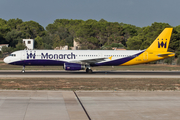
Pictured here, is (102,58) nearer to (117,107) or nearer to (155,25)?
(117,107)

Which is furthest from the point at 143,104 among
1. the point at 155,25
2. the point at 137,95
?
the point at 155,25

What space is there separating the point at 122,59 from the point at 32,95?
2365 centimetres

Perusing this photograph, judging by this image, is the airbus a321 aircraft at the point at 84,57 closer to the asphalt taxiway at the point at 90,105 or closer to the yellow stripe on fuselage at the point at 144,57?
the yellow stripe on fuselage at the point at 144,57

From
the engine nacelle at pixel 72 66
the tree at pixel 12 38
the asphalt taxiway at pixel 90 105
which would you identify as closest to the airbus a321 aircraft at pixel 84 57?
the engine nacelle at pixel 72 66

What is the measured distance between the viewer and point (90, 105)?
15055mm

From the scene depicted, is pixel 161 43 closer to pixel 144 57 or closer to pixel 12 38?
pixel 144 57

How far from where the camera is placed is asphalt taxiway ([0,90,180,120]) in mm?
12539

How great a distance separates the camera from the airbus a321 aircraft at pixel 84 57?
37250 mm

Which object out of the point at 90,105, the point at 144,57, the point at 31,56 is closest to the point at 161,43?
the point at 144,57

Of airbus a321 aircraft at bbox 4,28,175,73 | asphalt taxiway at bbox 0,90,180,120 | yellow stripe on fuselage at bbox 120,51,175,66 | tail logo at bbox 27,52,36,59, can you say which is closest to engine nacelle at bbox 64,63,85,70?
airbus a321 aircraft at bbox 4,28,175,73

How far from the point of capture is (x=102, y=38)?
126625 mm

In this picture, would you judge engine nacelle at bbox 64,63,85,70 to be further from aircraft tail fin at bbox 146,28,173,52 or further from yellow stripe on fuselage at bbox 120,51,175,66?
aircraft tail fin at bbox 146,28,173,52

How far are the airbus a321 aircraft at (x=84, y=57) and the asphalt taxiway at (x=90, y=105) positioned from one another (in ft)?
57.4

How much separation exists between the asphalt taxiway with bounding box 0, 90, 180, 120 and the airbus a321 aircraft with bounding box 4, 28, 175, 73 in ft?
57.4
